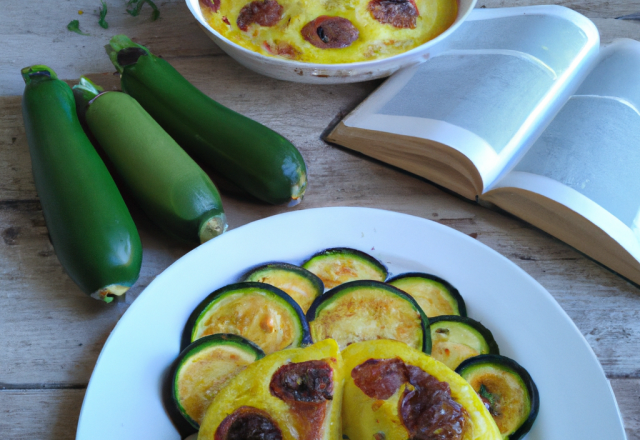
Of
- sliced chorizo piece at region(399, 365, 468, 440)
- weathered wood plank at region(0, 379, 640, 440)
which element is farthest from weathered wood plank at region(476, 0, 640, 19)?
sliced chorizo piece at region(399, 365, 468, 440)

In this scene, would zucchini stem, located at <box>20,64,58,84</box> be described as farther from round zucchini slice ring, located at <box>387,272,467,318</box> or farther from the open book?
round zucchini slice ring, located at <box>387,272,467,318</box>

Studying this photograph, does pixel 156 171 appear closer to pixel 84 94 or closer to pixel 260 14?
pixel 84 94

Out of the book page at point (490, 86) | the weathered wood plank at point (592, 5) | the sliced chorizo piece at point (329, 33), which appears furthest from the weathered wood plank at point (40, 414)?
the weathered wood plank at point (592, 5)

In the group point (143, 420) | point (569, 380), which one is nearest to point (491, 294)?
point (569, 380)

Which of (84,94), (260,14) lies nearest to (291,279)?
(84,94)

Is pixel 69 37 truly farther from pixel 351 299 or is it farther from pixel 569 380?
pixel 569 380
